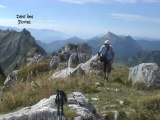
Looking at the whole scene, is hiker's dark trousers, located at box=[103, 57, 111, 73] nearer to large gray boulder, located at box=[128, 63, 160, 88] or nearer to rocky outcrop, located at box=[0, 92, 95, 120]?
large gray boulder, located at box=[128, 63, 160, 88]

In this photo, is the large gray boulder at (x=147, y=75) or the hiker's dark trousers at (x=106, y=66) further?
the hiker's dark trousers at (x=106, y=66)

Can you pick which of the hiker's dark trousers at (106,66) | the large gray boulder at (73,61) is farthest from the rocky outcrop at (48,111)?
the large gray boulder at (73,61)

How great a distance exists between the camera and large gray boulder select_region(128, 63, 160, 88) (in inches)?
864

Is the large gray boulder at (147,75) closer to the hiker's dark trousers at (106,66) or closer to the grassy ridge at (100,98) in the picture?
the grassy ridge at (100,98)

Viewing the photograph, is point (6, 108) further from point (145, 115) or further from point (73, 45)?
point (73, 45)

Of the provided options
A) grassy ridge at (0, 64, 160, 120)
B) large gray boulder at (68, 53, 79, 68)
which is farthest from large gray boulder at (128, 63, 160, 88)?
large gray boulder at (68, 53, 79, 68)

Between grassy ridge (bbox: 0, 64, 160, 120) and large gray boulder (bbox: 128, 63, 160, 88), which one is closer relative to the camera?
grassy ridge (bbox: 0, 64, 160, 120)

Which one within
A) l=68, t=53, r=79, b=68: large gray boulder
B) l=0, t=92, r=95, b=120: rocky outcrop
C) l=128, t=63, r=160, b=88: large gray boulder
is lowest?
l=68, t=53, r=79, b=68: large gray boulder

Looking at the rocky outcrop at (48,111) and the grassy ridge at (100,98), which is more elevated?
the rocky outcrop at (48,111)

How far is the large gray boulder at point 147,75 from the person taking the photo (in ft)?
72.0

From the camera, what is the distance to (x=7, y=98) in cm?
1565

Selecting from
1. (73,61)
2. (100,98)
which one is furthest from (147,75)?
(73,61)

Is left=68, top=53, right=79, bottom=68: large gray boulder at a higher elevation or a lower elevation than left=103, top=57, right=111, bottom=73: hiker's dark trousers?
lower

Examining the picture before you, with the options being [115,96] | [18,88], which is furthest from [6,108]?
[115,96]
